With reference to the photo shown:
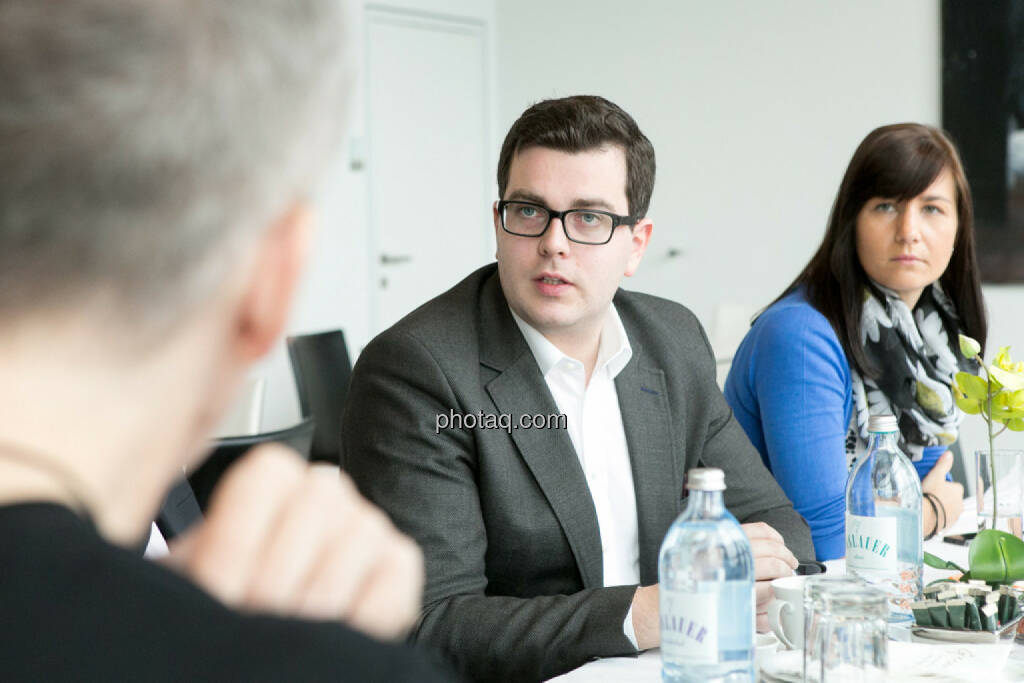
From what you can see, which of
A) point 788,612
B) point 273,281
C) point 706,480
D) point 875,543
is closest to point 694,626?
point 706,480

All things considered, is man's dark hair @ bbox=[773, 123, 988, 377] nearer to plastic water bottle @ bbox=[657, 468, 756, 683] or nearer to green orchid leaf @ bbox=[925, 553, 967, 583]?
green orchid leaf @ bbox=[925, 553, 967, 583]

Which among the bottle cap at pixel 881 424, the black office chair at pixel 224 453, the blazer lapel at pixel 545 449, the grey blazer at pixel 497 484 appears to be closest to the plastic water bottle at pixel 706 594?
the grey blazer at pixel 497 484

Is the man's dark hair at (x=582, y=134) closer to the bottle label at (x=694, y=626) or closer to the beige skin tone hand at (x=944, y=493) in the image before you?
the beige skin tone hand at (x=944, y=493)

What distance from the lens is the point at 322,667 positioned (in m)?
0.41

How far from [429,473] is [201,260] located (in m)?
1.36

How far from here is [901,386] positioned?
258 centimetres

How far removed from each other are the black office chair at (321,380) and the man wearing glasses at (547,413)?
8.42ft

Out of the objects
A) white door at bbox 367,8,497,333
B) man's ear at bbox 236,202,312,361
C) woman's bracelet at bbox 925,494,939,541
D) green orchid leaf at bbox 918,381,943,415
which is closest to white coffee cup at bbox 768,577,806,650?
woman's bracelet at bbox 925,494,939,541

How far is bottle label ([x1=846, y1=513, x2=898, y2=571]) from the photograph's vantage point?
5.14ft

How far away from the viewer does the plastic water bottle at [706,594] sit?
3.92ft

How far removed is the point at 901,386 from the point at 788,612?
1.32 metres

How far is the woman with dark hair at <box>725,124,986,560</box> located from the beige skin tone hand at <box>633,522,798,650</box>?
31.6 inches

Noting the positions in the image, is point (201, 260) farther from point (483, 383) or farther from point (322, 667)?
point (483, 383)

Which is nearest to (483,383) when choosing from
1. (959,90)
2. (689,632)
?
(689,632)
